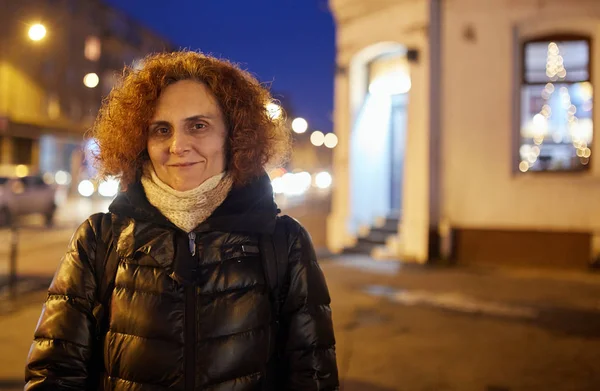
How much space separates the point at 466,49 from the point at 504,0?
1.13 metres

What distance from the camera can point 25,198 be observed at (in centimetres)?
1923

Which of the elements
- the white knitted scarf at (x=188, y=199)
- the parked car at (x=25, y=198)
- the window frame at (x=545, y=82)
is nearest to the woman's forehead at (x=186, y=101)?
the white knitted scarf at (x=188, y=199)

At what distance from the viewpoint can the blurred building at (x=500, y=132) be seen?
10.4 meters

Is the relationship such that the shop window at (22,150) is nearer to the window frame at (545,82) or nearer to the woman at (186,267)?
the window frame at (545,82)

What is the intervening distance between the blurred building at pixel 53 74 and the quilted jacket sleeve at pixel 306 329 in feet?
82.5

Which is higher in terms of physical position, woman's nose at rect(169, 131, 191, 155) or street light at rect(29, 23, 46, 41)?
street light at rect(29, 23, 46, 41)

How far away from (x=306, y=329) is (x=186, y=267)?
0.51 metres

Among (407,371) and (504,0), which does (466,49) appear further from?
(407,371)

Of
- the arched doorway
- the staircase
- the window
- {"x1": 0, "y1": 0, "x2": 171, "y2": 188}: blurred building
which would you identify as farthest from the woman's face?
{"x1": 0, "y1": 0, "x2": 171, "y2": 188}: blurred building

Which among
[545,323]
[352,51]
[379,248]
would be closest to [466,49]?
[352,51]

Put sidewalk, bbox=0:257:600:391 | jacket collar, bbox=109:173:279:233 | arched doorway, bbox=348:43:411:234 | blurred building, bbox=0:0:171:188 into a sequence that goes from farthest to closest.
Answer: blurred building, bbox=0:0:171:188, arched doorway, bbox=348:43:411:234, sidewalk, bbox=0:257:600:391, jacket collar, bbox=109:173:279:233

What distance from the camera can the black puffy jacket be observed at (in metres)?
1.92

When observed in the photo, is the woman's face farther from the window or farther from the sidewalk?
the window

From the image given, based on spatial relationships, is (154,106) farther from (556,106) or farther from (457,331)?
(556,106)
